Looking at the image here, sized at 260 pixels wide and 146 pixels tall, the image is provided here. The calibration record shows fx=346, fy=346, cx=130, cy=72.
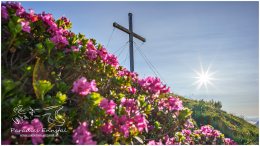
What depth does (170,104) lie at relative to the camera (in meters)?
5.63

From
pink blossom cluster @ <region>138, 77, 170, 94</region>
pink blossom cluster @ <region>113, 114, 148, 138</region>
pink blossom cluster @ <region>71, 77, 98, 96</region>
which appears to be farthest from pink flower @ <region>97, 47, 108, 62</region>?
pink blossom cluster @ <region>71, 77, 98, 96</region>

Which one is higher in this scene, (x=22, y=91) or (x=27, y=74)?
(x=27, y=74)

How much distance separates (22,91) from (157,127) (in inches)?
89.1

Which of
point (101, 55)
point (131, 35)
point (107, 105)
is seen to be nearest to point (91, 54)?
point (101, 55)

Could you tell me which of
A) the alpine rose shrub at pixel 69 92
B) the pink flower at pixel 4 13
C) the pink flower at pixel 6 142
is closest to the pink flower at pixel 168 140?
the alpine rose shrub at pixel 69 92

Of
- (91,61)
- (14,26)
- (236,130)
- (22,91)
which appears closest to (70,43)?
(91,61)

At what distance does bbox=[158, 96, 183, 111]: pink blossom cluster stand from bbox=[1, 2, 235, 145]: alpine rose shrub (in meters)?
0.02

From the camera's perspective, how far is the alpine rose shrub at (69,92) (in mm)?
3734

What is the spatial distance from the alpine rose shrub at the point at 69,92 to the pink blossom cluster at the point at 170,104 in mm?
16

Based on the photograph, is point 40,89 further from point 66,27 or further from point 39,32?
point 66,27

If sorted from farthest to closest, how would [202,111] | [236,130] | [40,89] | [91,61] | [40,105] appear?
[202,111], [236,130], [91,61], [40,105], [40,89]

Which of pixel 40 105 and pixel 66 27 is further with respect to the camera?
pixel 66 27

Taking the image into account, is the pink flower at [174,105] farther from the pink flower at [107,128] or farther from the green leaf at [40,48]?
the green leaf at [40,48]

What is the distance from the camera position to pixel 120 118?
13.1ft
